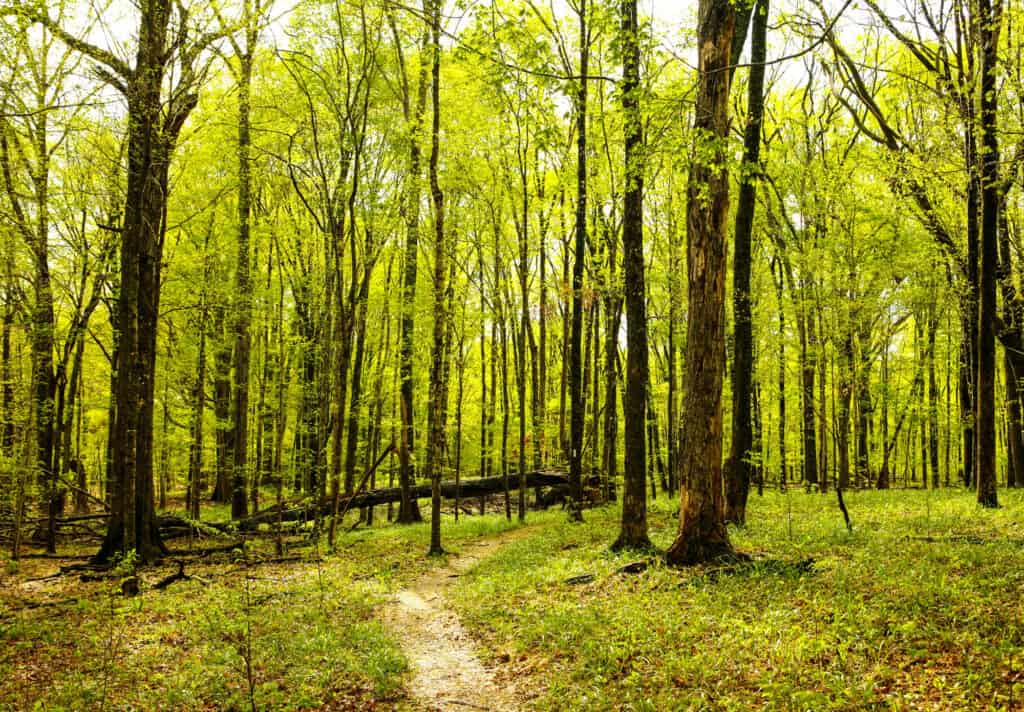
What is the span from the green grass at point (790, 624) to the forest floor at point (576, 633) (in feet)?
0.08

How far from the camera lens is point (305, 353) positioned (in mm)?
20375

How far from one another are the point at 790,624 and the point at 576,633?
2.22 meters

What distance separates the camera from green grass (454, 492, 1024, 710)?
462 cm

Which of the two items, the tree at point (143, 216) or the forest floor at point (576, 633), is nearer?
the forest floor at point (576, 633)

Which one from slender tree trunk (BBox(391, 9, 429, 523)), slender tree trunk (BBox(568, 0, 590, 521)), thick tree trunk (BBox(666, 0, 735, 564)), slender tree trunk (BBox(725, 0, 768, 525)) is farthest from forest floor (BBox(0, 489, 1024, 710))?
slender tree trunk (BBox(391, 9, 429, 523))

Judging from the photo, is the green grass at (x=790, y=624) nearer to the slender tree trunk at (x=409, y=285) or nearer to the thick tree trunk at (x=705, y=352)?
the thick tree trunk at (x=705, y=352)

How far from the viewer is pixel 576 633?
6.62 m

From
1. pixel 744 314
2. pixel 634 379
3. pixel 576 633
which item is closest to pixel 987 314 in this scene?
pixel 744 314

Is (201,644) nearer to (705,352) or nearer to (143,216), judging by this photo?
(143,216)

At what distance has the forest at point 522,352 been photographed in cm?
591

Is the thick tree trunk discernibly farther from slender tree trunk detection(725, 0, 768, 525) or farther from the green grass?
slender tree trunk detection(725, 0, 768, 525)

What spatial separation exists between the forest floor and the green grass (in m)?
0.02

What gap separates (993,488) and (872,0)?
10.6 metres

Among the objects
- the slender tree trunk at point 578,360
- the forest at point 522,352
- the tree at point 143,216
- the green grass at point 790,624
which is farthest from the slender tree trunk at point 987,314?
the tree at point 143,216
